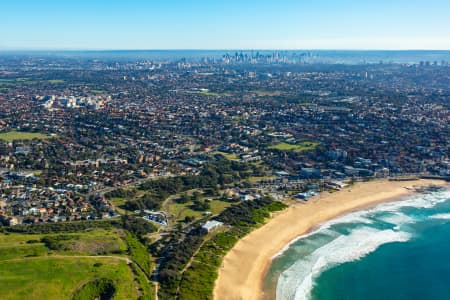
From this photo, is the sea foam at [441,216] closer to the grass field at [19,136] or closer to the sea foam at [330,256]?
the sea foam at [330,256]

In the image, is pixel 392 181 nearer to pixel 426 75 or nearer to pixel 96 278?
pixel 96 278

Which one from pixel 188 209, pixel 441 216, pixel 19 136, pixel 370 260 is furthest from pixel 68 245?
pixel 19 136

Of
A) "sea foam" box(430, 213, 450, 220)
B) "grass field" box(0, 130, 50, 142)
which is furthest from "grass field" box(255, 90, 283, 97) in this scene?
"sea foam" box(430, 213, 450, 220)

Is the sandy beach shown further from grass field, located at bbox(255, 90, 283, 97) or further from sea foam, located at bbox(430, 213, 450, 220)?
grass field, located at bbox(255, 90, 283, 97)

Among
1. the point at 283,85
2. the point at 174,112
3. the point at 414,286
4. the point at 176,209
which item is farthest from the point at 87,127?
the point at 283,85

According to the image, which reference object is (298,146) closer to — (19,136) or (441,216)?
(441,216)

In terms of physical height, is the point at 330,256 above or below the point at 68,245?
below
